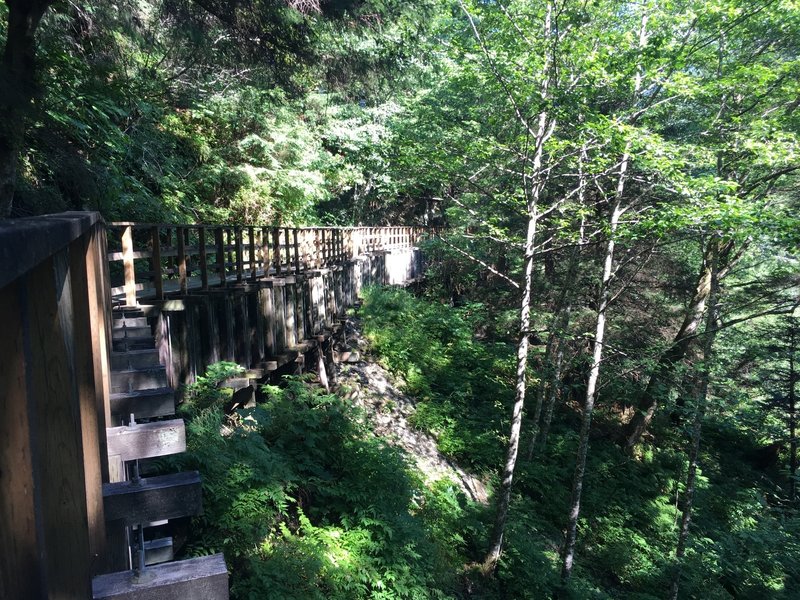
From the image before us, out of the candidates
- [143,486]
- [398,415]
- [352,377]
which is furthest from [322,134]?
[143,486]

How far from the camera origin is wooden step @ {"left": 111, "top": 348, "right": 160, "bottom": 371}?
3.29 metres

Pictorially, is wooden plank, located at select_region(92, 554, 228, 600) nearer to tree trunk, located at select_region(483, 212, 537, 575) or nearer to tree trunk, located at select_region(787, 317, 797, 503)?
tree trunk, located at select_region(483, 212, 537, 575)

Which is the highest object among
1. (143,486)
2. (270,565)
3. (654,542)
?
(143,486)

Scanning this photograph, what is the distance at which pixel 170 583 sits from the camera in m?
1.40

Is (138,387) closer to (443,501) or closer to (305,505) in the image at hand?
(305,505)

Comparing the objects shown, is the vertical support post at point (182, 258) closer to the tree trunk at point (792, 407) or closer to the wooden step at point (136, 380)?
the wooden step at point (136, 380)

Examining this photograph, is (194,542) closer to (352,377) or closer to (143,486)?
(143,486)

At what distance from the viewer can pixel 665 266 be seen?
15.7m

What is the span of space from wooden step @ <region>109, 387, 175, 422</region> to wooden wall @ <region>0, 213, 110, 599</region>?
3.74ft

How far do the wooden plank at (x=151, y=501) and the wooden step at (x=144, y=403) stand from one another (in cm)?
98

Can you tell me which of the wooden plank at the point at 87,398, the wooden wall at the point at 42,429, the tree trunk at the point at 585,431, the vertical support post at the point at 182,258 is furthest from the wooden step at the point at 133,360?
the tree trunk at the point at 585,431

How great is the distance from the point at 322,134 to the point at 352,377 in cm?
1196

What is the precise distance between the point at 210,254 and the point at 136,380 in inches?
406

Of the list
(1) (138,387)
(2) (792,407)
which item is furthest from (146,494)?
(2) (792,407)
